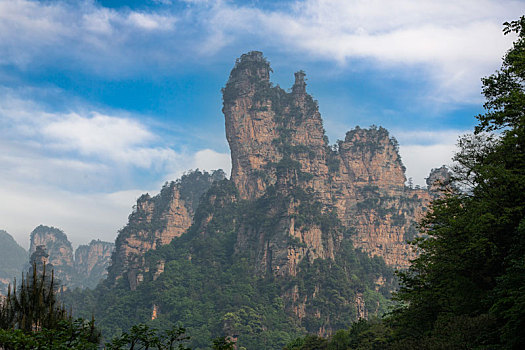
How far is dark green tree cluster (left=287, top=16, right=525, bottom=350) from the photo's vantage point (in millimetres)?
17188

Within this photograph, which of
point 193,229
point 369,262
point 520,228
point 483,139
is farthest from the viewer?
point 193,229

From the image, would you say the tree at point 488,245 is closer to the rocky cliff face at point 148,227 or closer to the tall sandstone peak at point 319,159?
the tall sandstone peak at point 319,159

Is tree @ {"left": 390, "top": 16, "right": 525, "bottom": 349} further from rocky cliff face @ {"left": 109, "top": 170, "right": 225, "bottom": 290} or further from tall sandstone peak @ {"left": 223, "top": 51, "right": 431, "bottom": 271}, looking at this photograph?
rocky cliff face @ {"left": 109, "top": 170, "right": 225, "bottom": 290}

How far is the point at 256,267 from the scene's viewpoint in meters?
102

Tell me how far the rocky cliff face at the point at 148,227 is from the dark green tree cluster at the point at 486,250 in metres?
95.4

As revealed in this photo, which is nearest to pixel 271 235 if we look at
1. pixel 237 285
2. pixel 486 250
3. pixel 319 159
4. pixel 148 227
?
pixel 237 285

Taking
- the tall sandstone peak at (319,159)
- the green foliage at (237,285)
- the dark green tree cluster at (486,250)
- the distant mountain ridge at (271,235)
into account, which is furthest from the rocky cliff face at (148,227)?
the dark green tree cluster at (486,250)

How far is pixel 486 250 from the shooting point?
21266 mm

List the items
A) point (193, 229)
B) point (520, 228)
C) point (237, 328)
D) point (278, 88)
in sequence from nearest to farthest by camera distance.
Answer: point (520, 228) < point (237, 328) < point (193, 229) < point (278, 88)

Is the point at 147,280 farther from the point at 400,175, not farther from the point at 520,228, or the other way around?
the point at 520,228

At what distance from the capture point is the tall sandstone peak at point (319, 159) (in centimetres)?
12175

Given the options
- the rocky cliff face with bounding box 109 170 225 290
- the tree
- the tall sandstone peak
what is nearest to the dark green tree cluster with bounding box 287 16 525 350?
the tree

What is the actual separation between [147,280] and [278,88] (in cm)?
5969

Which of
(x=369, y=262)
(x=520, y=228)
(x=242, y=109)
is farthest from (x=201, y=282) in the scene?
(x=520, y=228)
